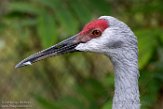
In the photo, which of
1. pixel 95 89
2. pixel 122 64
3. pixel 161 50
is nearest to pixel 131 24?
pixel 95 89

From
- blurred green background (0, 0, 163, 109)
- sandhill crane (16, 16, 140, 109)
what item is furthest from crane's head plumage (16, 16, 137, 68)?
blurred green background (0, 0, 163, 109)

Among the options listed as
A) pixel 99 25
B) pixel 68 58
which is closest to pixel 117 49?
pixel 99 25

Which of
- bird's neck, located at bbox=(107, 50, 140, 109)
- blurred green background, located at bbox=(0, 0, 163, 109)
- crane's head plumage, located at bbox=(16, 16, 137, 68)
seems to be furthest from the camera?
blurred green background, located at bbox=(0, 0, 163, 109)

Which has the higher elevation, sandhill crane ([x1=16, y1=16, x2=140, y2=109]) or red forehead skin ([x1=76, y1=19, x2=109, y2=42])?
red forehead skin ([x1=76, y1=19, x2=109, y2=42])

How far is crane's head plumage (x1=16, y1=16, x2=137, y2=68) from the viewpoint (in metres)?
4.67

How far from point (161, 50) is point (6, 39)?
2.87 m

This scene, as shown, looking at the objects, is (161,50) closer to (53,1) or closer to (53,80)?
(53,1)

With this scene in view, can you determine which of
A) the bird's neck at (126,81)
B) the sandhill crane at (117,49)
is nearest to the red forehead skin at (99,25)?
the sandhill crane at (117,49)

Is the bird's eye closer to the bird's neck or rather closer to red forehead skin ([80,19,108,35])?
red forehead skin ([80,19,108,35])

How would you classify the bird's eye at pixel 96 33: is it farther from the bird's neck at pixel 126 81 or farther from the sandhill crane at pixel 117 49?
the bird's neck at pixel 126 81

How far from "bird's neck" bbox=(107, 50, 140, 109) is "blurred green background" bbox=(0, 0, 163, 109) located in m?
0.67

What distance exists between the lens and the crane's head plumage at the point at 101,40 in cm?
467

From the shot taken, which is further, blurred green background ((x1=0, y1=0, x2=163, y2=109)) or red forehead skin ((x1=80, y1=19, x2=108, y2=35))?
blurred green background ((x1=0, y1=0, x2=163, y2=109))

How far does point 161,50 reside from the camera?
5688mm
